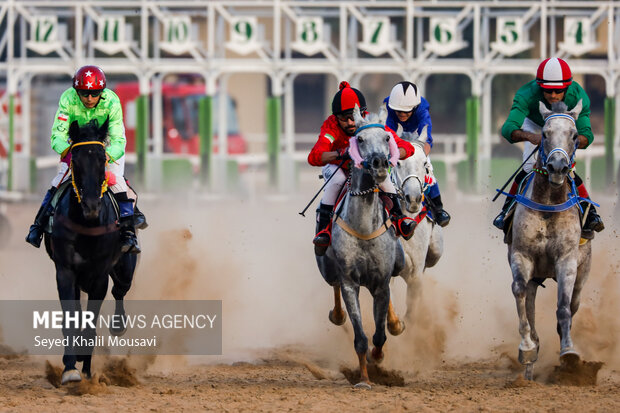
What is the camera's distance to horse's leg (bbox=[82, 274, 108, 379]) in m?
9.02

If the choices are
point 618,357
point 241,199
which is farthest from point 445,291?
point 241,199

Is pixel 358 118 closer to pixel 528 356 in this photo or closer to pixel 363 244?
pixel 363 244

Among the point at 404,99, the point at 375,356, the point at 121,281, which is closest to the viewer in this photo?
the point at 375,356

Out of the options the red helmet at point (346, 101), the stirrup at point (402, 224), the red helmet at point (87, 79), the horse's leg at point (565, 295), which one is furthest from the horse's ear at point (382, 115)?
the red helmet at point (87, 79)

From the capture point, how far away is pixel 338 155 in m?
9.08

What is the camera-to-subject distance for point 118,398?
336 inches

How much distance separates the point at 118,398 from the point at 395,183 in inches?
111

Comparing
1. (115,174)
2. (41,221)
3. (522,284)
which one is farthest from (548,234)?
(41,221)

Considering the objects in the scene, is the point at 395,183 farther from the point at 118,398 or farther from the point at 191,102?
the point at 191,102

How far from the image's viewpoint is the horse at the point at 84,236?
340 inches

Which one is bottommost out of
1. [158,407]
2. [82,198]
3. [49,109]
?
[158,407]

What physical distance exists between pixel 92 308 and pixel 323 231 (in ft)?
5.99

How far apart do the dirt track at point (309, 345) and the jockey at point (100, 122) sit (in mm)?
1178

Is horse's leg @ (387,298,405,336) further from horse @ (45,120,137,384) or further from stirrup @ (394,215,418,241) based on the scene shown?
horse @ (45,120,137,384)
